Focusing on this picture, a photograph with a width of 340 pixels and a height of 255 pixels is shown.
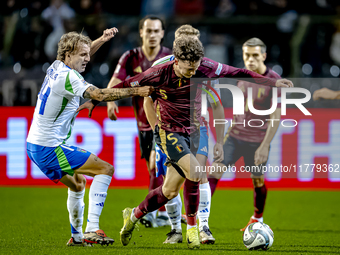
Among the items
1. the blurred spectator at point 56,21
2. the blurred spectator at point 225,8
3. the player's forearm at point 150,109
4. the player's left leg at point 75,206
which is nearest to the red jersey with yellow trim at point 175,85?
the player's forearm at point 150,109

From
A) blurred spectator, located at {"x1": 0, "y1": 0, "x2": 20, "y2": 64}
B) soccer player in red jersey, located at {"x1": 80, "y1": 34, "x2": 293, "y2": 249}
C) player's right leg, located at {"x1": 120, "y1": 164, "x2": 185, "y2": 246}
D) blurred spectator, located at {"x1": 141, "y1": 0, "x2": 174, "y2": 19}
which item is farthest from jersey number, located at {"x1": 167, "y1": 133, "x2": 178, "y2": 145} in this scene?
blurred spectator, located at {"x1": 141, "y1": 0, "x2": 174, "y2": 19}

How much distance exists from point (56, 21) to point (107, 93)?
625 centimetres

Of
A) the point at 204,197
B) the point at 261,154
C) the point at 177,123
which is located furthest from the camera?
the point at 261,154

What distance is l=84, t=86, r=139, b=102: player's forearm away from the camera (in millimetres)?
4012

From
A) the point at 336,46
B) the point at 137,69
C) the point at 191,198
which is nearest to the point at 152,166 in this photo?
the point at 137,69

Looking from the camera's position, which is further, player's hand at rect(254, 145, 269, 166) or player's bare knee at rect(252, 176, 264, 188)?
player's bare knee at rect(252, 176, 264, 188)

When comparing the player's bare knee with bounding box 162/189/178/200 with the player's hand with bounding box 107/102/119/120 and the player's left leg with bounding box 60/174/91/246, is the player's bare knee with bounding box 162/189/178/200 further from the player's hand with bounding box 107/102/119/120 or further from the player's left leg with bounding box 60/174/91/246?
the player's hand with bounding box 107/102/119/120

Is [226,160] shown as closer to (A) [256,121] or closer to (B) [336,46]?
(A) [256,121]

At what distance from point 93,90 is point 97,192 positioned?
3.10 feet

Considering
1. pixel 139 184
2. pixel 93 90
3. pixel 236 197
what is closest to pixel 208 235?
pixel 93 90

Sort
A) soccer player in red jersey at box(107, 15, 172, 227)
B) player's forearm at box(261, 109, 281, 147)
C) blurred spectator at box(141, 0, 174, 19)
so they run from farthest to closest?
blurred spectator at box(141, 0, 174, 19), soccer player in red jersey at box(107, 15, 172, 227), player's forearm at box(261, 109, 281, 147)

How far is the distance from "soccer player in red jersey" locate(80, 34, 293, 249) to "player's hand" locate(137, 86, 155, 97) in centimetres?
5

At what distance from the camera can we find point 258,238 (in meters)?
4.16

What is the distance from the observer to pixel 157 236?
5.00m
